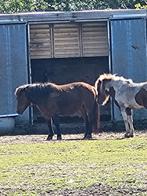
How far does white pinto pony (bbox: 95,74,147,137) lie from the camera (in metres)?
17.9

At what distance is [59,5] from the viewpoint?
104ft

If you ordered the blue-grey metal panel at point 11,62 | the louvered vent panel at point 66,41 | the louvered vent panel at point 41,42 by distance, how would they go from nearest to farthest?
the blue-grey metal panel at point 11,62 → the louvered vent panel at point 41,42 → the louvered vent panel at point 66,41

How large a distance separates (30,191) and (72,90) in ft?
28.0

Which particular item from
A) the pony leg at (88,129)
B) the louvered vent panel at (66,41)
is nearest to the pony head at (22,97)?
the pony leg at (88,129)

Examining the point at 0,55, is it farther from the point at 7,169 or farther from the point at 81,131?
the point at 7,169

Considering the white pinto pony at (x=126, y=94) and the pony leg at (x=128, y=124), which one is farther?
the white pinto pony at (x=126, y=94)

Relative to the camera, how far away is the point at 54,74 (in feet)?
79.0

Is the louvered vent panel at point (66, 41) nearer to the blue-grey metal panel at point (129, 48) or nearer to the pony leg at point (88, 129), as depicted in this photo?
the blue-grey metal panel at point (129, 48)

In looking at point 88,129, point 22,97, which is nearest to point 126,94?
point 88,129

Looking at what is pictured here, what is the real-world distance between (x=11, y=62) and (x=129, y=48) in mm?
3161

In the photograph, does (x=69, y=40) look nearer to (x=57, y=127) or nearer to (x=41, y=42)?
(x=41, y=42)

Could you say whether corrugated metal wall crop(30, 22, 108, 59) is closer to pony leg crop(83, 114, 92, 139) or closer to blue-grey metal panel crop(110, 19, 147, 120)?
blue-grey metal panel crop(110, 19, 147, 120)

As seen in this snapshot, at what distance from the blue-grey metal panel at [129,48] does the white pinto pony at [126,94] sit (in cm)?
323

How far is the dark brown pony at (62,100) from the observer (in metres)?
18.3
